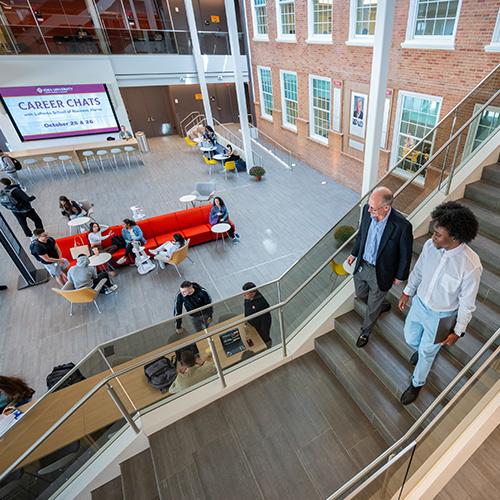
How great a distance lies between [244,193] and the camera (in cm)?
975

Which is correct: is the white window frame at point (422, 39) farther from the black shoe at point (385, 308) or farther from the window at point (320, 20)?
the black shoe at point (385, 308)

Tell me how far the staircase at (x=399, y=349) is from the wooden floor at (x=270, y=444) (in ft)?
0.67

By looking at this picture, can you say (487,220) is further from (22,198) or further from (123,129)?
(123,129)

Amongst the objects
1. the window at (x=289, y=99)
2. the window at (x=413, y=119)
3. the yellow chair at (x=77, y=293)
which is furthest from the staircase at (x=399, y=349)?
the window at (x=289, y=99)

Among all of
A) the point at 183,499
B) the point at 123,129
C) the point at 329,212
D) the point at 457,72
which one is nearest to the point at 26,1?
the point at 123,129

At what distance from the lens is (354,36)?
7797 millimetres

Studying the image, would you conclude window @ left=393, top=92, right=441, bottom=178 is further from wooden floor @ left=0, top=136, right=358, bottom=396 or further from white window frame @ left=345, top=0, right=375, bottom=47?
wooden floor @ left=0, top=136, right=358, bottom=396

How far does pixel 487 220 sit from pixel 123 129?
13.5 m

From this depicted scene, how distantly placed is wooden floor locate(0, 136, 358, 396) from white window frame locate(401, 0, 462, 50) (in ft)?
12.6

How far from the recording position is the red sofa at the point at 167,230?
22.2 ft

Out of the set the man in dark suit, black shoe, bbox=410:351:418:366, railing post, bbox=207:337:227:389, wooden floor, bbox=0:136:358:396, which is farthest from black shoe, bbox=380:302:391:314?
wooden floor, bbox=0:136:358:396

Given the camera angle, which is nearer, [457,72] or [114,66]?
[457,72]

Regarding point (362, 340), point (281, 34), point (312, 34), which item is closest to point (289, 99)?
point (281, 34)

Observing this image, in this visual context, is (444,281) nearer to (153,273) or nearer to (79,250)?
(153,273)
